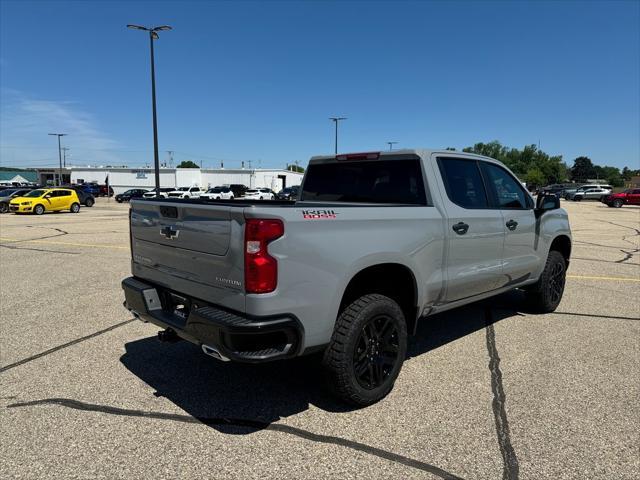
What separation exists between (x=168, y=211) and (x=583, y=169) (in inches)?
8448

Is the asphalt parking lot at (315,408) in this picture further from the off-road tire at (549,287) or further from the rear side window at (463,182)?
the rear side window at (463,182)

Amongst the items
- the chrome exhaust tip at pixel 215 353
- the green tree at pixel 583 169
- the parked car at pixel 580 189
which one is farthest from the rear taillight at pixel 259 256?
the green tree at pixel 583 169

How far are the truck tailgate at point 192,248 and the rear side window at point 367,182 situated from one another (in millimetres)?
1766

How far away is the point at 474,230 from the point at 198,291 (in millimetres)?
2568

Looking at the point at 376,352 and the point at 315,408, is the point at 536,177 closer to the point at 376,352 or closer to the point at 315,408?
the point at 376,352

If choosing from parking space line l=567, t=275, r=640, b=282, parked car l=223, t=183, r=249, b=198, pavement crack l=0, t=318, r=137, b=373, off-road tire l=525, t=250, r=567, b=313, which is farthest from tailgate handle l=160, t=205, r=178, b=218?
parked car l=223, t=183, r=249, b=198

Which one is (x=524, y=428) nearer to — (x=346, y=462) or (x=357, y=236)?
(x=346, y=462)

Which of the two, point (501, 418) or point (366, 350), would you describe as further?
point (366, 350)

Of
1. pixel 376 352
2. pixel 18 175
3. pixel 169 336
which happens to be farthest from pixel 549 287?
pixel 18 175

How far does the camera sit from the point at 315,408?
11.3 ft

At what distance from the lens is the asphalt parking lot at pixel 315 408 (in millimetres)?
2750

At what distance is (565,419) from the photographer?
129 inches

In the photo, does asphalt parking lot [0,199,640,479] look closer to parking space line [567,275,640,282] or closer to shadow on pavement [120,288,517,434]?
shadow on pavement [120,288,517,434]

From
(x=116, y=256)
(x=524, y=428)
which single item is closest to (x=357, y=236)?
(x=524, y=428)
